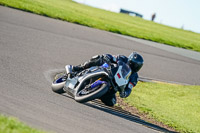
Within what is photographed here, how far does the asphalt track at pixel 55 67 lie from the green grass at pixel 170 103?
1132 mm

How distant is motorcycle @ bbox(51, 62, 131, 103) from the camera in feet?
25.4

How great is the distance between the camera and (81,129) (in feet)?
19.5

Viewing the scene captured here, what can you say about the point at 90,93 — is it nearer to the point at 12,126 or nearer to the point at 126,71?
the point at 126,71

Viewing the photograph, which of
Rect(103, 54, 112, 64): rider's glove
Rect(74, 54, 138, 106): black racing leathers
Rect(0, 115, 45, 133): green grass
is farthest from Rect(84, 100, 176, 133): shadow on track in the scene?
Rect(0, 115, 45, 133): green grass

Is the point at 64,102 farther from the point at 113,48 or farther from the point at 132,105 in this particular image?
the point at 113,48

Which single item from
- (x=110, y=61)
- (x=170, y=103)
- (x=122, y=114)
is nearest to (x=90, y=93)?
(x=110, y=61)

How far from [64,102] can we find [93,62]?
1.14 meters

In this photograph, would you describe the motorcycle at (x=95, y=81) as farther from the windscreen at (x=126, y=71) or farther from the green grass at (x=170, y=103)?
the green grass at (x=170, y=103)

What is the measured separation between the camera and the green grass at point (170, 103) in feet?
32.4

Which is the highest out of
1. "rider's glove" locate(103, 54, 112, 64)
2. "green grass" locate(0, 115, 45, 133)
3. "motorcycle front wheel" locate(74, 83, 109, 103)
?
"rider's glove" locate(103, 54, 112, 64)

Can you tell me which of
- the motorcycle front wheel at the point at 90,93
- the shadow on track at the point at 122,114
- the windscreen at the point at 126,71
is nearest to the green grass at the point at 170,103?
the shadow on track at the point at 122,114

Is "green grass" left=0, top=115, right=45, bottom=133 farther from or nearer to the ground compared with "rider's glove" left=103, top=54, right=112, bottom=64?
nearer to the ground

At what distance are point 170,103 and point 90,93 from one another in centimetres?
475

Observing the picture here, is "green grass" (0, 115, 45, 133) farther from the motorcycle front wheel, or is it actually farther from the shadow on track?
the shadow on track
